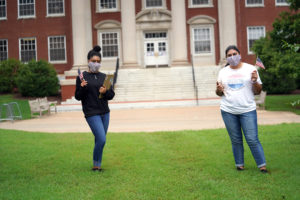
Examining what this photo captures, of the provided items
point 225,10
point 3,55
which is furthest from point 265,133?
point 3,55

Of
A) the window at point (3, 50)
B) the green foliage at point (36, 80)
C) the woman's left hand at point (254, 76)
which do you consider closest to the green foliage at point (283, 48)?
the woman's left hand at point (254, 76)

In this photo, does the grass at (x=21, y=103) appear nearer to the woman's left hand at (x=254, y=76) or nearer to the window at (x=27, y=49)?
the window at (x=27, y=49)

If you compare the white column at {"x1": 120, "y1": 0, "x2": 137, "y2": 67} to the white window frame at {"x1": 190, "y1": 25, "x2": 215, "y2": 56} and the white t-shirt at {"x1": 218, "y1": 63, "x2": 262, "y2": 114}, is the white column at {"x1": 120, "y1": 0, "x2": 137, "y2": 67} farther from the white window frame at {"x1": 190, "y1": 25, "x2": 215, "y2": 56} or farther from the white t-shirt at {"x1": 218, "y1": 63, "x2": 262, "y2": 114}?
the white t-shirt at {"x1": 218, "y1": 63, "x2": 262, "y2": 114}

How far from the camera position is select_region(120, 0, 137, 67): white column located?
1085 inches

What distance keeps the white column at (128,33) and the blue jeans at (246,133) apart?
2235 centimetres

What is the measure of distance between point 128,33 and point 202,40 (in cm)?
668

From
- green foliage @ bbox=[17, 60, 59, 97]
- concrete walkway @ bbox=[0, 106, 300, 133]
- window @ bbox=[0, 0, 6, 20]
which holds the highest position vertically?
window @ bbox=[0, 0, 6, 20]

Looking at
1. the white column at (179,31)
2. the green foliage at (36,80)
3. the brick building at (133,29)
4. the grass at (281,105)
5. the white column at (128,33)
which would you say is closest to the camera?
the grass at (281,105)

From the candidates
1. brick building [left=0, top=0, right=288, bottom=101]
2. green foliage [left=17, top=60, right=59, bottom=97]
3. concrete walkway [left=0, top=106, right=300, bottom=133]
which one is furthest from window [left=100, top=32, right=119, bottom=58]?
concrete walkway [left=0, top=106, right=300, bottom=133]

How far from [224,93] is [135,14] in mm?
24986

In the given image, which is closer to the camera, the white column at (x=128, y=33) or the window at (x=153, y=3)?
the white column at (x=128, y=33)

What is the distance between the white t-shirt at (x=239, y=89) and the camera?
5504mm

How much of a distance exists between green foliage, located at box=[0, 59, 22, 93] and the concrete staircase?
683 cm

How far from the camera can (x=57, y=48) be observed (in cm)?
3138
